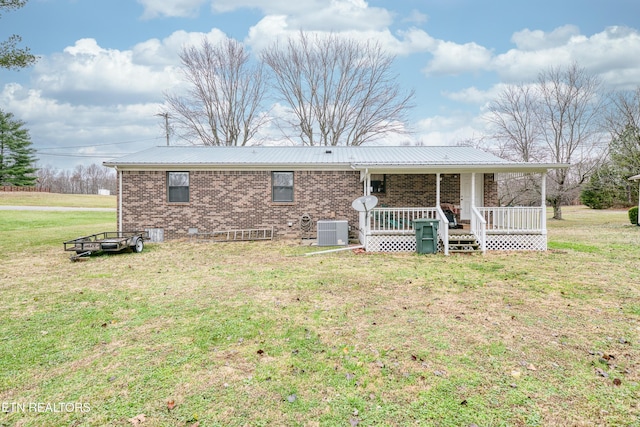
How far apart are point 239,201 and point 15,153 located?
4493cm

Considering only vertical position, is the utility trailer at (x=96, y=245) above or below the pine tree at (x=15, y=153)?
below

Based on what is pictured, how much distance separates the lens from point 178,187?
13320 millimetres

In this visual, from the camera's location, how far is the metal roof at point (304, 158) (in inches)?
492

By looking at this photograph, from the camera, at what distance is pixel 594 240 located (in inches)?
511

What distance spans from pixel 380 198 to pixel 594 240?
809 centimetres

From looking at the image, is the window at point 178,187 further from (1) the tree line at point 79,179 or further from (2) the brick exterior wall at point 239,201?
(1) the tree line at point 79,179

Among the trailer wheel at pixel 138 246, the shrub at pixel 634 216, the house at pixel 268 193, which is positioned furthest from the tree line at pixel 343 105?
the trailer wheel at pixel 138 246

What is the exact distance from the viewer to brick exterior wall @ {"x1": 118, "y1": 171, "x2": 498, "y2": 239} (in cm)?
1319

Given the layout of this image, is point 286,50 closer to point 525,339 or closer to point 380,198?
Answer: point 380,198

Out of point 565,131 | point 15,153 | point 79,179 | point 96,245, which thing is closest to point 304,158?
point 96,245

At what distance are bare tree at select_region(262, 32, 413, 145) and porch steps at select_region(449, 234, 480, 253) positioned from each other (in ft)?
58.4

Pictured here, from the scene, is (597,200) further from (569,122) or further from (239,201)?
(239,201)

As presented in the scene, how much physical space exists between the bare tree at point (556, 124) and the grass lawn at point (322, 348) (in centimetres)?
2065

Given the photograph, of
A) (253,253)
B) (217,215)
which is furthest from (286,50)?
(253,253)
